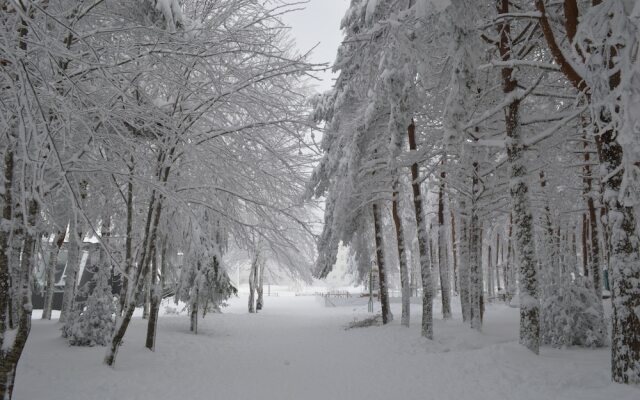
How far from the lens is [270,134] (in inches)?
373

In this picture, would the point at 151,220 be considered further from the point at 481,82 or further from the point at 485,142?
the point at 481,82

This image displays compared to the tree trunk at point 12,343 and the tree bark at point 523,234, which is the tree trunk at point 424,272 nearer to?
the tree bark at point 523,234

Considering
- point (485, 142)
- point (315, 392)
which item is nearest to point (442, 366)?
point (315, 392)

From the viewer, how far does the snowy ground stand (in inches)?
238

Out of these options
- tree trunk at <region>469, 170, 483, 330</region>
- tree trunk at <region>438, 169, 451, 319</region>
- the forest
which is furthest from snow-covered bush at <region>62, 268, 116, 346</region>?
tree trunk at <region>438, 169, 451, 319</region>

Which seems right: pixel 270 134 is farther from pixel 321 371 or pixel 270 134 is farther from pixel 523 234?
pixel 523 234

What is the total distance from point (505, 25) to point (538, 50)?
5.73 ft

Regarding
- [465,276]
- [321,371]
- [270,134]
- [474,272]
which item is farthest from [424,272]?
[270,134]

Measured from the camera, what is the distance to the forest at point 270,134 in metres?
4.30

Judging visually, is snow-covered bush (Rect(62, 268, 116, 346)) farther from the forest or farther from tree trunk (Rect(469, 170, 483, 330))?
tree trunk (Rect(469, 170, 483, 330))

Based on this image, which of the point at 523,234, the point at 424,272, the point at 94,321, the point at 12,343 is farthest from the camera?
the point at 424,272

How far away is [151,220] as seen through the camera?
28.3 feet

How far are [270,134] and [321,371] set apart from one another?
5.02 metres

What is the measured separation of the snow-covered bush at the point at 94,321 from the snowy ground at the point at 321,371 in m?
0.40
